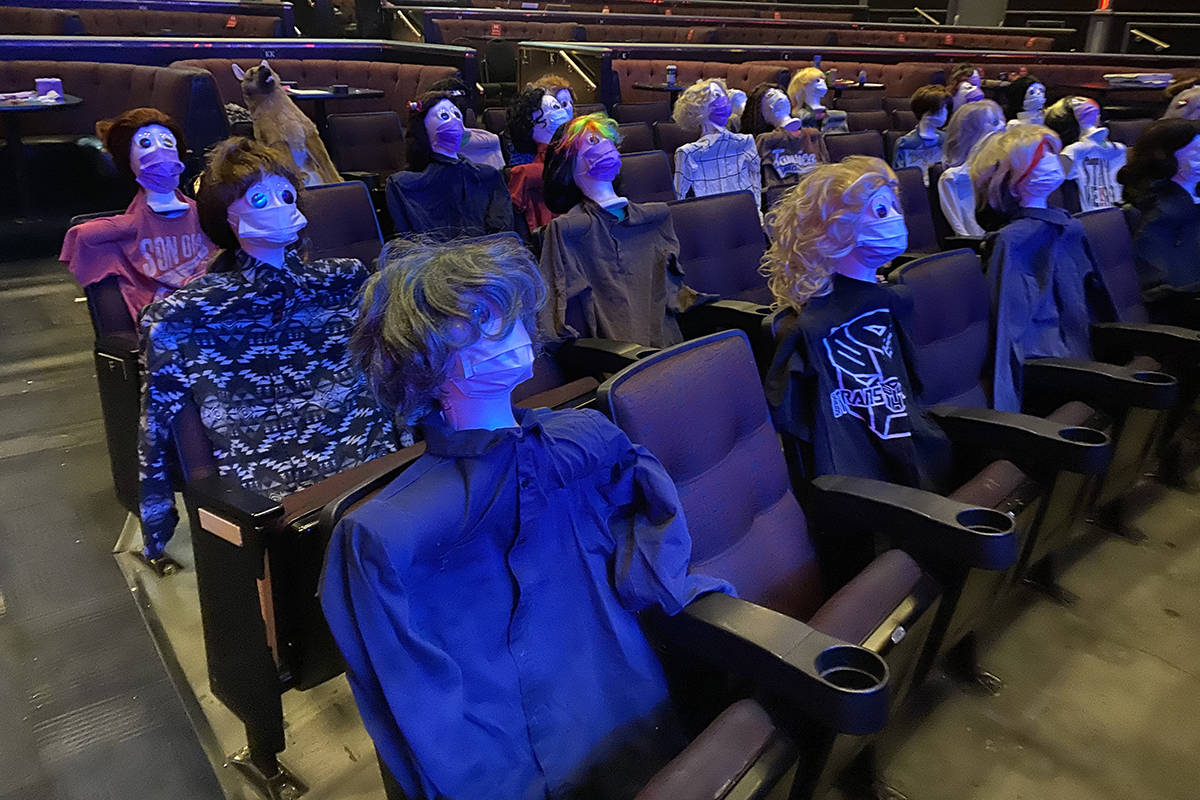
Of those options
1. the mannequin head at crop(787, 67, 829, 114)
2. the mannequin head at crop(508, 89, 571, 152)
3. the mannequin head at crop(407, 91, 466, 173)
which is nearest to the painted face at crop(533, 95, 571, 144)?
the mannequin head at crop(508, 89, 571, 152)

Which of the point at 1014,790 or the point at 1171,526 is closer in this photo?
the point at 1014,790

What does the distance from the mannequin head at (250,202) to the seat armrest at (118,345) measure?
1.30 feet

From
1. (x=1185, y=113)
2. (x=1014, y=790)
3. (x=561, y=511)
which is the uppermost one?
(x=1185, y=113)

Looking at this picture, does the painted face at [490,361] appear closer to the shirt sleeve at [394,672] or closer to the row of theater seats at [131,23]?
the shirt sleeve at [394,672]

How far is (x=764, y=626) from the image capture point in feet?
3.53

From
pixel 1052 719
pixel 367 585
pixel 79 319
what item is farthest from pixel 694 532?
pixel 79 319

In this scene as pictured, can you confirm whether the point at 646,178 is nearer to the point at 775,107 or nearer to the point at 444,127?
the point at 444,127

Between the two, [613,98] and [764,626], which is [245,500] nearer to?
[764,626]

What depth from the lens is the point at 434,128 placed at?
3.14 metres

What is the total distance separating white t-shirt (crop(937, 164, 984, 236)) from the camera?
11.6 ft

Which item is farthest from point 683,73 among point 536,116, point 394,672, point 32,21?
point 394,672

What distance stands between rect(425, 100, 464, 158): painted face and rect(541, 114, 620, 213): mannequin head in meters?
0.90

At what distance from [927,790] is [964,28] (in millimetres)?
12715

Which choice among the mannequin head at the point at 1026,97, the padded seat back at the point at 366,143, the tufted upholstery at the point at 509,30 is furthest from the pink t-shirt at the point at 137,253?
the tufted upholstery at the point at 509,30
